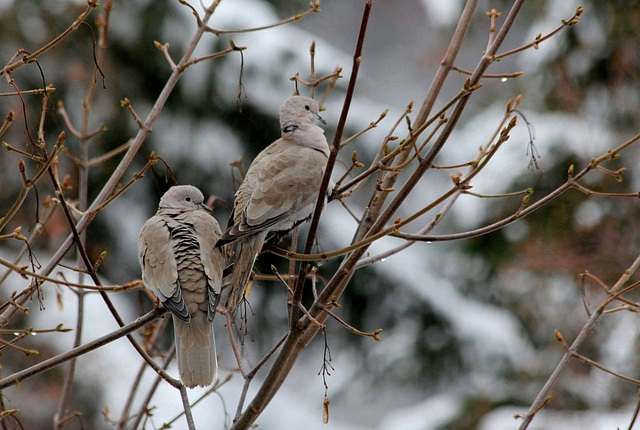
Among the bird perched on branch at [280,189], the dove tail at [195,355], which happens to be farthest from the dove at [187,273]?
the bird perched on branch at [280,189]

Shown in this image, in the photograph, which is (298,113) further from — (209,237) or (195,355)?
(195,355)

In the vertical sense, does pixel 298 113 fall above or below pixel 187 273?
above

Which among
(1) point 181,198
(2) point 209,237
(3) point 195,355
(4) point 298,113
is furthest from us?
(4) point 298,113

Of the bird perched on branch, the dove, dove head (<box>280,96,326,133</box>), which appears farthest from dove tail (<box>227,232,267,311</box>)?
dove head (<box>280,96,326,133</box>)

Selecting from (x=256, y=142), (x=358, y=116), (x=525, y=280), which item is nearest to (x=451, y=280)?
(x=525, y=280)

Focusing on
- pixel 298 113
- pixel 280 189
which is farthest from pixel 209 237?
pixel 298 113

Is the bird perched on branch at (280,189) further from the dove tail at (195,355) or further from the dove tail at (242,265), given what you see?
the dove tail at (195,355)

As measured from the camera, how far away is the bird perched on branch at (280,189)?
2.41 metres

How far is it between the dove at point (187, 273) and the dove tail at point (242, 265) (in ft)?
0.44

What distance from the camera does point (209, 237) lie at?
2639mm

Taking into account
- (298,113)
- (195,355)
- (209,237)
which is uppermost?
(298,113)

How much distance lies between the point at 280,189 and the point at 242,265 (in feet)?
1.29

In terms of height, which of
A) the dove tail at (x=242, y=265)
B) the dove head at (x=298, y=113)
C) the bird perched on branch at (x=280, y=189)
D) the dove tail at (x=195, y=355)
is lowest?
the dove tail at (x=195, y=355)

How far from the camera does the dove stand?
7.63ft
